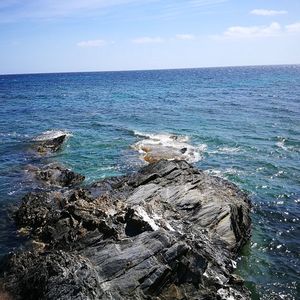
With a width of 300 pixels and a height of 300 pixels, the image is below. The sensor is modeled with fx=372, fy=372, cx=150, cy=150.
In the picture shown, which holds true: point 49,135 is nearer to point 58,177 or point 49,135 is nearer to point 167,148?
point 167,148

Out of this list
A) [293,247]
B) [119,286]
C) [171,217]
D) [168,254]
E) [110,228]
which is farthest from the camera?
[293,247]

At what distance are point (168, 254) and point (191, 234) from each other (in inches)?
135

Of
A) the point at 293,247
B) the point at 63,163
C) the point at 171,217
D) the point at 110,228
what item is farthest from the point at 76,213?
the point at 63,163

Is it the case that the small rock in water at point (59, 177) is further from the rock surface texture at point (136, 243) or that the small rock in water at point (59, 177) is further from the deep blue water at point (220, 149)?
the rock surface texture at point (136, 243)

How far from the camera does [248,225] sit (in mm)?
24969

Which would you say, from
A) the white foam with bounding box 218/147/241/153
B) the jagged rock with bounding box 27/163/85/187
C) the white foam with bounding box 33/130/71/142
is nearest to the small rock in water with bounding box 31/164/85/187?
the jagged rock with bounding box 27/163/85/187

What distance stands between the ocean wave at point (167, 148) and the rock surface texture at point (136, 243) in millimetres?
11501

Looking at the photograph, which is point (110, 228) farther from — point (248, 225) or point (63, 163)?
point (63, 163)

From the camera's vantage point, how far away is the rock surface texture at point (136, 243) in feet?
52.5

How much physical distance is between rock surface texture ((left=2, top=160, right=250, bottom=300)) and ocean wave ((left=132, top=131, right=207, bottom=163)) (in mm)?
11501

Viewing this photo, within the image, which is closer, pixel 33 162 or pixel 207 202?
pixel 207 202

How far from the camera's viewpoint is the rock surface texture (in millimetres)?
16016

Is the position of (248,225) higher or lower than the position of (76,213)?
lower

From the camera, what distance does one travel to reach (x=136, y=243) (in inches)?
707
